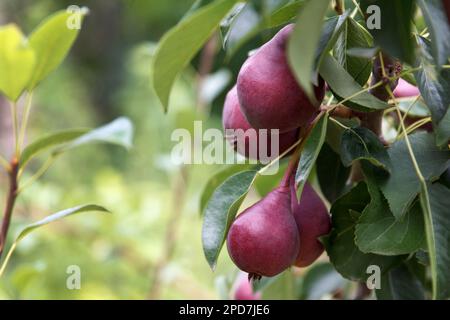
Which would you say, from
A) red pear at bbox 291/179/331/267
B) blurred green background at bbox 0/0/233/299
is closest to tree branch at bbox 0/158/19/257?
blurred green background at bbox 0/0/233/299

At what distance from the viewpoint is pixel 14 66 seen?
0.56 meters

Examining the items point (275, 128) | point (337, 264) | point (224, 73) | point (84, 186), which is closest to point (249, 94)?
point (275, 128)

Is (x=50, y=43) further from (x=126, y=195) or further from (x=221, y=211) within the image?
(x=126, y=195)

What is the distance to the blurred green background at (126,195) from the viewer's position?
45.8 inches

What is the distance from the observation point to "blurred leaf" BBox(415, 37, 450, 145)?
0.40 m

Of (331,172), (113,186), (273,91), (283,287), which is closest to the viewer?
(273,91)

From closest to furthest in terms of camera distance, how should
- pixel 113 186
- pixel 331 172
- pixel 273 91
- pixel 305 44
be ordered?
pixel 305 44, pixel 273 91, pixel 331 172, pixel 113 186

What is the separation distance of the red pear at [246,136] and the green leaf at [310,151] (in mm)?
28

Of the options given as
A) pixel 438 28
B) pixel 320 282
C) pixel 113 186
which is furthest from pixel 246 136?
pixel 113 186

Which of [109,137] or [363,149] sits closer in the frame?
[363,149]

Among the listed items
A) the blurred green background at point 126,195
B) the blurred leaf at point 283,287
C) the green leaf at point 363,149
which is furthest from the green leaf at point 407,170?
the blurred leaf at point 283,287

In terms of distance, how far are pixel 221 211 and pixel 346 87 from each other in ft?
0.37

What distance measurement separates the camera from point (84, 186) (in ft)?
6.48

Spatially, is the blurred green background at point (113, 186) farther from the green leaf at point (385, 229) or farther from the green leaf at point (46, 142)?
the green leaf at point (385, 229)
